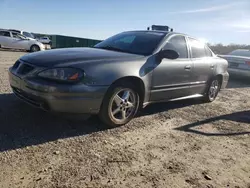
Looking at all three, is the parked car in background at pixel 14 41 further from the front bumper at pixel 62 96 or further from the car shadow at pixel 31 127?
the front bumper at pixel 62 96

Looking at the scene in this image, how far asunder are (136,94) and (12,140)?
6.23 feet

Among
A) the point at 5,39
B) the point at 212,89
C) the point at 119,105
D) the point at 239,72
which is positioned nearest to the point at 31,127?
the point at 119,105

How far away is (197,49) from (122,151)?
3266 millimetres

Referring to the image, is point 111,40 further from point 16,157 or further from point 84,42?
point 84,42

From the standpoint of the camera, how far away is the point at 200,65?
17.7ft

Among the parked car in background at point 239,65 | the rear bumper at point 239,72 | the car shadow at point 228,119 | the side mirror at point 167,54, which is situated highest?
the side mirror at point 167,54

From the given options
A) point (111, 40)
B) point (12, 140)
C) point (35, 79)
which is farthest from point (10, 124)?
point (111, 40)

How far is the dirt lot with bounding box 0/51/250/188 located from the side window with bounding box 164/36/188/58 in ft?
4.08

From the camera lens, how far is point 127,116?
4117 millimetres

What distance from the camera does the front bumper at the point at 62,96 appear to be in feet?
10.8

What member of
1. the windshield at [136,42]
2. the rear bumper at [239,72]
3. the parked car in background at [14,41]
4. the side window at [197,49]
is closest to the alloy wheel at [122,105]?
the windshield at [136,42]

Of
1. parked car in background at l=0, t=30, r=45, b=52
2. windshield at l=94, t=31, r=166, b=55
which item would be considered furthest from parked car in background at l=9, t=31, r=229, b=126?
parked car in background at l=0, t=30, r=45, b=52

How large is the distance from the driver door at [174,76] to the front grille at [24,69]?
191 centimetres

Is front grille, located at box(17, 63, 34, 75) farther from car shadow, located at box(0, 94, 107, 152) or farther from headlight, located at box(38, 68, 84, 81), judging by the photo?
car shadow, located at box(0, 94, 107, 152)
